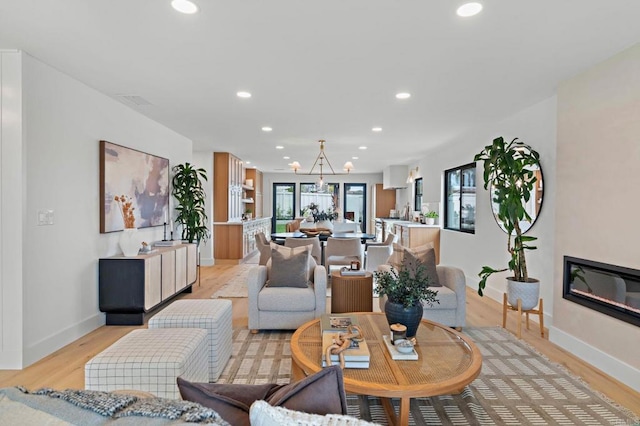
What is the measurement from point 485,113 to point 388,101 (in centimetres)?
146

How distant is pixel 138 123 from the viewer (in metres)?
4.84

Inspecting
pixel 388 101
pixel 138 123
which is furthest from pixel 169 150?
pixel 388 101

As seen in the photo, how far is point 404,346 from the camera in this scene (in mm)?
2240

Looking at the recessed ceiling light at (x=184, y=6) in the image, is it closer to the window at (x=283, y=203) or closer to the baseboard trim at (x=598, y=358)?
the baseboard trim at (x=598, y=358)

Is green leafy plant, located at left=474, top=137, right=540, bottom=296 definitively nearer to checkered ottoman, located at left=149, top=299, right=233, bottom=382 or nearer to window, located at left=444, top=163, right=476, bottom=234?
window, located at left=444, top=163, right=476, bottom=234

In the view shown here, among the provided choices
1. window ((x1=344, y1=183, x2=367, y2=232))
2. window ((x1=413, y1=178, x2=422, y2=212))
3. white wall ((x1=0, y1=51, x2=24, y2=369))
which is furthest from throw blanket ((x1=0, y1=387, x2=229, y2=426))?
window ((x1=344, y1=183, x2=367, y2=232))

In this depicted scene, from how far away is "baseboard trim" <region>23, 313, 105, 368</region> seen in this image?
3068 mm

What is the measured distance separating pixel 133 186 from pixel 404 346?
155 inches

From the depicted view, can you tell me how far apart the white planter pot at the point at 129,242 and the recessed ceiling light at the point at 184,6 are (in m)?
2.78

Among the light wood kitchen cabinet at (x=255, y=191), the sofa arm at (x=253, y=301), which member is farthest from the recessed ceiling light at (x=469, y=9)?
the light wood kitchen cabinet at (x=255, y=191)

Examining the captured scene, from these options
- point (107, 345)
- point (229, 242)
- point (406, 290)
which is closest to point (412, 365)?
point (406, 290)

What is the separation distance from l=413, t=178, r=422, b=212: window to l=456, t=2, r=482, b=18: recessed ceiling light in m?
7.59

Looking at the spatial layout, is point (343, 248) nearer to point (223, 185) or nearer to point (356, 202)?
point (223, 185)

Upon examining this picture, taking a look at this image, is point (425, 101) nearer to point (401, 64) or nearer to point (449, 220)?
point (401, 64)
